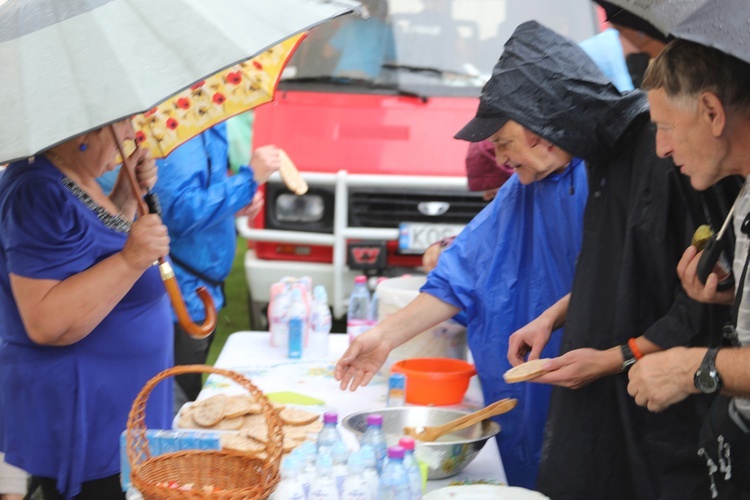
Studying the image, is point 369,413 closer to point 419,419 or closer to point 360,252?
point 419,419

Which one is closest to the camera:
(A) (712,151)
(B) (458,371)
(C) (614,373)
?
(A) (712,151)

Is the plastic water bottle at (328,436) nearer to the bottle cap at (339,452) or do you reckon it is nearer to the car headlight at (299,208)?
the bottle cap at (339,452)

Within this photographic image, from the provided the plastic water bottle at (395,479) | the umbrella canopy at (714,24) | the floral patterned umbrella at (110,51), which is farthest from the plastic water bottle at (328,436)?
the umbrella canopy at (714,24)

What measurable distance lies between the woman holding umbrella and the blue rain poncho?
989 mm

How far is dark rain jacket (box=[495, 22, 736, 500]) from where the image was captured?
8.10 feet

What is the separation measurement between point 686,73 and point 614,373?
0.81 metres

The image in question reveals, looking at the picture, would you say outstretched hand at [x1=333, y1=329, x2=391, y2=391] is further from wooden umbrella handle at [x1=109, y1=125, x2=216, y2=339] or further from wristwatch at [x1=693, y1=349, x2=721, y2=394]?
wristwatch at [x1=693, y1=349, x2=721, y2=394]

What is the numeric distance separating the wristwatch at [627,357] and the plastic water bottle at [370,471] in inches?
26.3

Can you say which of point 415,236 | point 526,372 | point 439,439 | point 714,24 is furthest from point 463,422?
point 415,236

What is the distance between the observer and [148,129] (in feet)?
11.6

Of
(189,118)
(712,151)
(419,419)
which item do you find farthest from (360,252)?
(712,151)

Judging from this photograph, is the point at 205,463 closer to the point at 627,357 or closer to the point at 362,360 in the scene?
the point at 362,360

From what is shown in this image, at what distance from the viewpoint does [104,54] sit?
234cm

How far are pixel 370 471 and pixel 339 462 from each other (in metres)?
0.10
